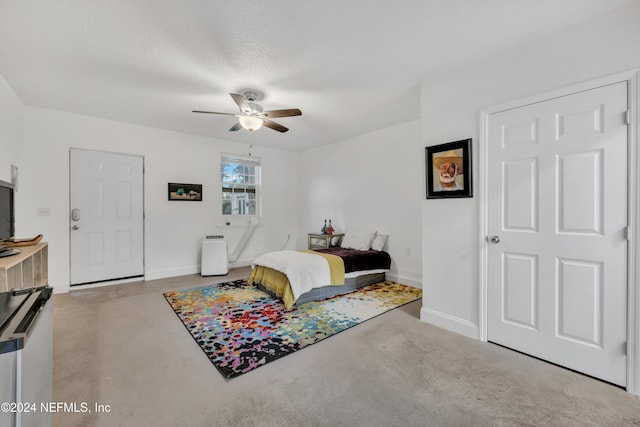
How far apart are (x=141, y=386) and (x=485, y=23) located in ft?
11.8

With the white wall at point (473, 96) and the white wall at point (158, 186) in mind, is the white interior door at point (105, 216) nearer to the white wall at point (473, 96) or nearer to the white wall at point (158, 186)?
the white wall at point (158, 186)

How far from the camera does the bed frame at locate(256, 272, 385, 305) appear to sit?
11.5ft

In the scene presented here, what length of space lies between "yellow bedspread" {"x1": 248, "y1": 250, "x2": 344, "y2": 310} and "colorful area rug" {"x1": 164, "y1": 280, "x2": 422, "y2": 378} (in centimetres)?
12

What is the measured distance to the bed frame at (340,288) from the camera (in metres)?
3.49

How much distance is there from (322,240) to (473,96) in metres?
3.58

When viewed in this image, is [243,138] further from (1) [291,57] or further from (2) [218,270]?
(1) [291,57]

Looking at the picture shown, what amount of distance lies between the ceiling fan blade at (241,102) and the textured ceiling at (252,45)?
27cm

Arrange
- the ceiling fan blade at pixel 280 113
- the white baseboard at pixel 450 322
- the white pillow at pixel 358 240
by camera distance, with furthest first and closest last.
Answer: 1. the white pillow at pixel 358 240
2. the ceiling fan blade at pixel 280 113
3. the white baseboard at pixel 450 322

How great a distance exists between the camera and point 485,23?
204 centimetres

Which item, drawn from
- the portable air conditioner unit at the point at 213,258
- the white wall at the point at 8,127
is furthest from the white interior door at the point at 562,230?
the white wall at the point at 8,127

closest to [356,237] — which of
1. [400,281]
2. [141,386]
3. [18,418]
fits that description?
[400,281]

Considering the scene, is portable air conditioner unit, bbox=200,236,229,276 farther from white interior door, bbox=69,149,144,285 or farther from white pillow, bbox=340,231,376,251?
white pillow, bbox=340,231,376,251

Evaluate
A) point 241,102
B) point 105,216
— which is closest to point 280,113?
point 241,102

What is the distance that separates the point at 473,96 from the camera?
8.42 ft
